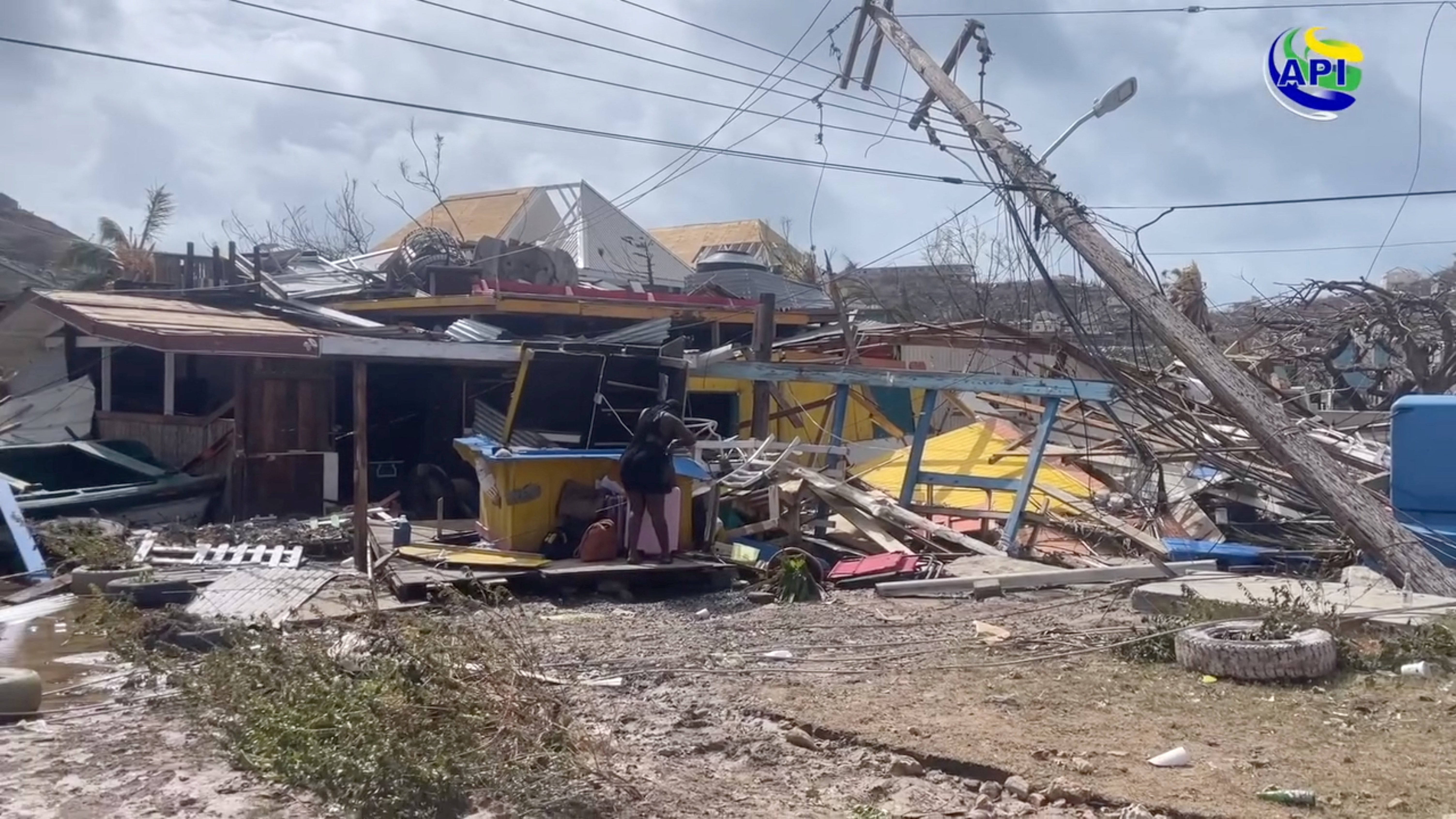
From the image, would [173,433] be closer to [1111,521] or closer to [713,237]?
[1111,521]

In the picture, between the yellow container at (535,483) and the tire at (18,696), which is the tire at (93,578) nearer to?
the yellow container at (535,483)

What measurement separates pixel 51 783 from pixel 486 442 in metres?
6.90

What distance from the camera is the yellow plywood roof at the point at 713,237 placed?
37406 mm

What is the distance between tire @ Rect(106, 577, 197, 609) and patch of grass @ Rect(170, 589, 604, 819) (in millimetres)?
3895

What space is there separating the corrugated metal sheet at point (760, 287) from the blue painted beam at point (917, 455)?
8.42 meters

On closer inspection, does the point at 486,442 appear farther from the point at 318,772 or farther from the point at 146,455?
the point at 318,772

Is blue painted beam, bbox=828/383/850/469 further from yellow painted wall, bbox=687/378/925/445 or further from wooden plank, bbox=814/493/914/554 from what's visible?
yellow painted wall, bbox=687/378/925/445

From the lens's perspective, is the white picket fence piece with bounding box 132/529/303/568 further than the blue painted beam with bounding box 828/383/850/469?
No

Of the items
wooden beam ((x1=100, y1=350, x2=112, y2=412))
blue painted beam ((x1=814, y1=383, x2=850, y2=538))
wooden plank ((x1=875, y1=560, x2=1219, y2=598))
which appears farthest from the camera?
wooden beam ((x1=100, y1=350, x2=112, y2=412))

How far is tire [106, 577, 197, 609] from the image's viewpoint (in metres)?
10.4

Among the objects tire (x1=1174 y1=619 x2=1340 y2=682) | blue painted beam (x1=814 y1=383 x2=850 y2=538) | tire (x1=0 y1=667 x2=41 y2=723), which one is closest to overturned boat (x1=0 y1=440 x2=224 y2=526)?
tire (x1=0 y1=667 x2=41 y2=723)

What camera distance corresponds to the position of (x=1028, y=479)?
40.4ft

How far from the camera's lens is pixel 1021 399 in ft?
54.8

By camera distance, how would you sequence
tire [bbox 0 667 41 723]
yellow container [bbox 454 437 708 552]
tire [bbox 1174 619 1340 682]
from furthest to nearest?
yellow container [bbox 454 437 708 552] → tire [bbox 1174 619 1340 682] → tire [bbox 0 667 41 723]
